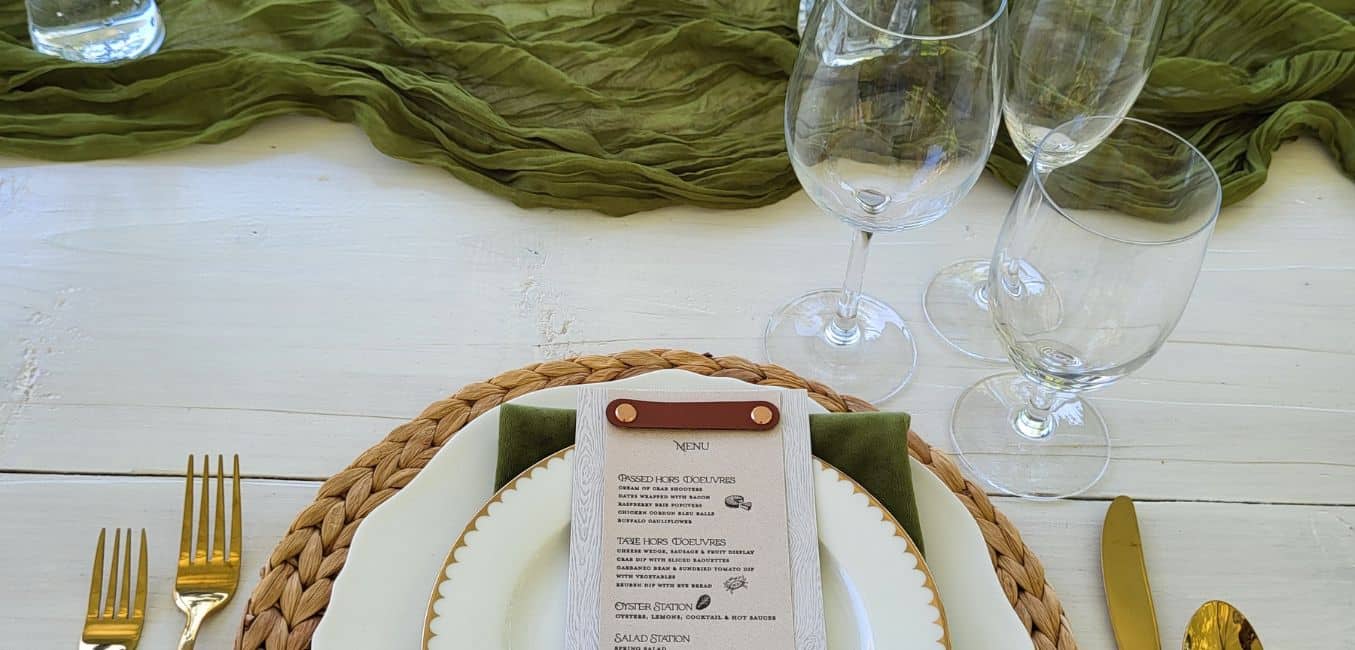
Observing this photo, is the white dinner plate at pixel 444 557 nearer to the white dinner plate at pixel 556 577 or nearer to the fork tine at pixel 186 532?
the white dinner plate at pixel 556 577

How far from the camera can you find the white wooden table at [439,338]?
26.9 inches

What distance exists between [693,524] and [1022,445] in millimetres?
320

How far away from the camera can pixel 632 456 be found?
22.7 inches

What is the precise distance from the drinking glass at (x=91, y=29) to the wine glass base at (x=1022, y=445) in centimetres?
77

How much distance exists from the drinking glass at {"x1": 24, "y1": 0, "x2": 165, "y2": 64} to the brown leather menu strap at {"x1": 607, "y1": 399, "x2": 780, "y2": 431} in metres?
0.62

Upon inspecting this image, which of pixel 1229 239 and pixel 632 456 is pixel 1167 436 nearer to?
pixel 1229 239

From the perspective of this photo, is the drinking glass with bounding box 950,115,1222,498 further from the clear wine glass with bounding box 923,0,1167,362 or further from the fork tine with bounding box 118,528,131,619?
the fork tine with bounding box 118,528,131,619

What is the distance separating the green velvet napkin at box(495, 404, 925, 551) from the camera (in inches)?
22.9

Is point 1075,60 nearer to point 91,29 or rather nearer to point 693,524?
point 693,524

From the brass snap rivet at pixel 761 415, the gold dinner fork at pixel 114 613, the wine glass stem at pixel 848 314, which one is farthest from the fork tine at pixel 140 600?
the wine glass stem at pixel 848 314

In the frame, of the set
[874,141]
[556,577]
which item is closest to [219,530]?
[556,577]

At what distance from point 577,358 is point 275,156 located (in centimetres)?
39

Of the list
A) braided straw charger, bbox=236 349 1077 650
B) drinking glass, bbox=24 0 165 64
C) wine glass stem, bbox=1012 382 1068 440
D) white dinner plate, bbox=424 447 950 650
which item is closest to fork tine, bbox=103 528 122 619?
braided straw charger, bbox=236 349 1077 650

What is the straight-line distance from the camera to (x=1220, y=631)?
633 mm
